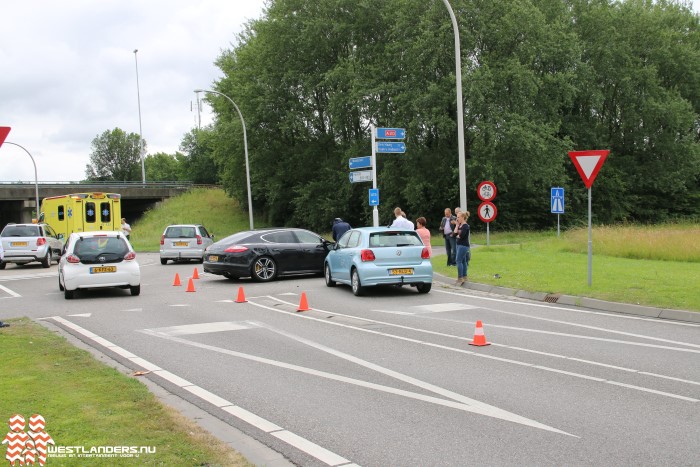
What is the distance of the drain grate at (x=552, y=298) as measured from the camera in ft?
46.2

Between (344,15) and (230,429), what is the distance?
4469 centimetres

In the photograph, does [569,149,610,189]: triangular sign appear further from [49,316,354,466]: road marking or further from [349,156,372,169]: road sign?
[349,156,372,169]: road sign

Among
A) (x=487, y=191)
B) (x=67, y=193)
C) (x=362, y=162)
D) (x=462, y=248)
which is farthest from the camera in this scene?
(x=67, y=193)

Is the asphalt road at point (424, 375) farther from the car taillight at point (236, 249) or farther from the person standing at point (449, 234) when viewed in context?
the person standing at point (449, 234)

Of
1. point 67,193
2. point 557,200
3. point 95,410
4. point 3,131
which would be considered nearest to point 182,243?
point 557,200

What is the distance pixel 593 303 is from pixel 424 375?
6.84m

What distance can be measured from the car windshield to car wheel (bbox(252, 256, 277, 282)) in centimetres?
457

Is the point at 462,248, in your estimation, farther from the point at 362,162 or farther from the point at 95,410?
the point at 95,410

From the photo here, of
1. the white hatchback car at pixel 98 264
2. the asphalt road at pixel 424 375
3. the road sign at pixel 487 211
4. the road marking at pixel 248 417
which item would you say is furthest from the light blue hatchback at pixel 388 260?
the road marking at pixel 248 417

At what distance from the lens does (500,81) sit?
38.2 m

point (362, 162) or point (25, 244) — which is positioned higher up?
point (362, 162)

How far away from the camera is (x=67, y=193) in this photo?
65.6m

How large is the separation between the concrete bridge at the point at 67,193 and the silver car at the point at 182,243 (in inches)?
1427

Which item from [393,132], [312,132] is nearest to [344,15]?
[312,132]
